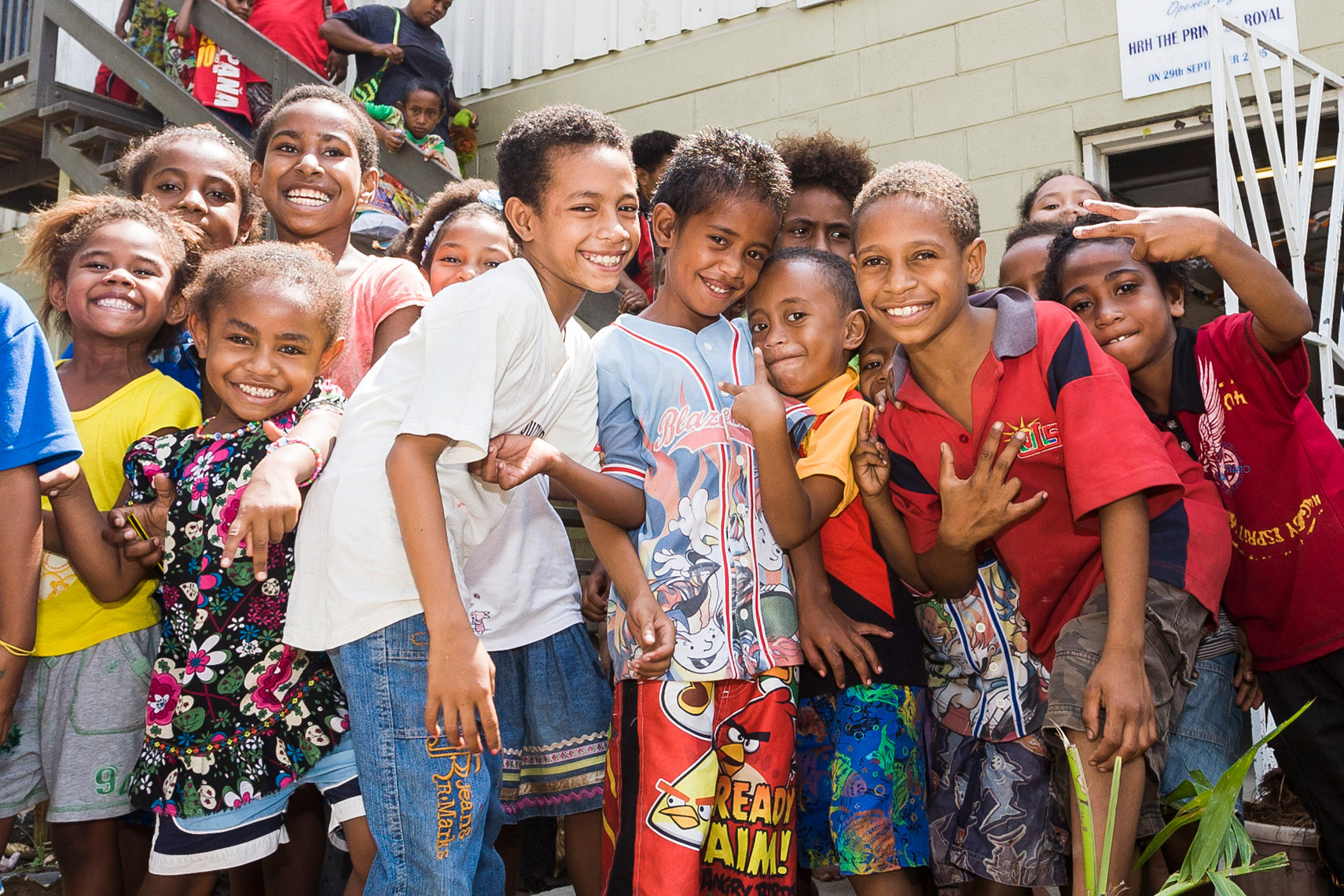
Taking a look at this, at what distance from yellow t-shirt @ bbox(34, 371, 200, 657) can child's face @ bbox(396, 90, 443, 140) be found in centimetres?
363

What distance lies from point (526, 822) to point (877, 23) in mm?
4240

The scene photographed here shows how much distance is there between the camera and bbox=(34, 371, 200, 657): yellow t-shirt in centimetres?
219

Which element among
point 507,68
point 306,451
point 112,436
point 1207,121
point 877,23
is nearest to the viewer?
point 306,451

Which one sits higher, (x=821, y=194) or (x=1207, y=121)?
(x=1207, y=121)

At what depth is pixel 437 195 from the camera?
131 inches

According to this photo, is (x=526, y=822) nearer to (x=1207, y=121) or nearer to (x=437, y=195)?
(x=437, y=195)

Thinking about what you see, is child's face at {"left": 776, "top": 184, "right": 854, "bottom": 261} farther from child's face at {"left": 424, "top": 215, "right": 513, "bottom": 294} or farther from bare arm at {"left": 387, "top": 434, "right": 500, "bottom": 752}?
bare arm at {"left": 387, "top": 434, "right": 500, "bottom": 752}

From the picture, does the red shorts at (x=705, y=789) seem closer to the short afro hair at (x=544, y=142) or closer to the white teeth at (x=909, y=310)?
the white teeth at (x=909, y=310)

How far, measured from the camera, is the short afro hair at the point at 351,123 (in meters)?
2.86

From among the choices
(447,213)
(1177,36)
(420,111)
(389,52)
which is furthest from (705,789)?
(389,52)

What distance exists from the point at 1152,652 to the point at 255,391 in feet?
6.10

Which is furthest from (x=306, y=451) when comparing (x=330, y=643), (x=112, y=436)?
(x=112, y=436)

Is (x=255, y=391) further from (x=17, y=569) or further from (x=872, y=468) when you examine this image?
(x=872, y=468)

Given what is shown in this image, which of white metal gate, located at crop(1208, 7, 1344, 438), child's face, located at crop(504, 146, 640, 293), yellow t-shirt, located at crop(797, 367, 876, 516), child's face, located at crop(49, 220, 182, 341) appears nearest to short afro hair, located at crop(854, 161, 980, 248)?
yellow t-shirt, located at crop(797, 367, 876, 516)
